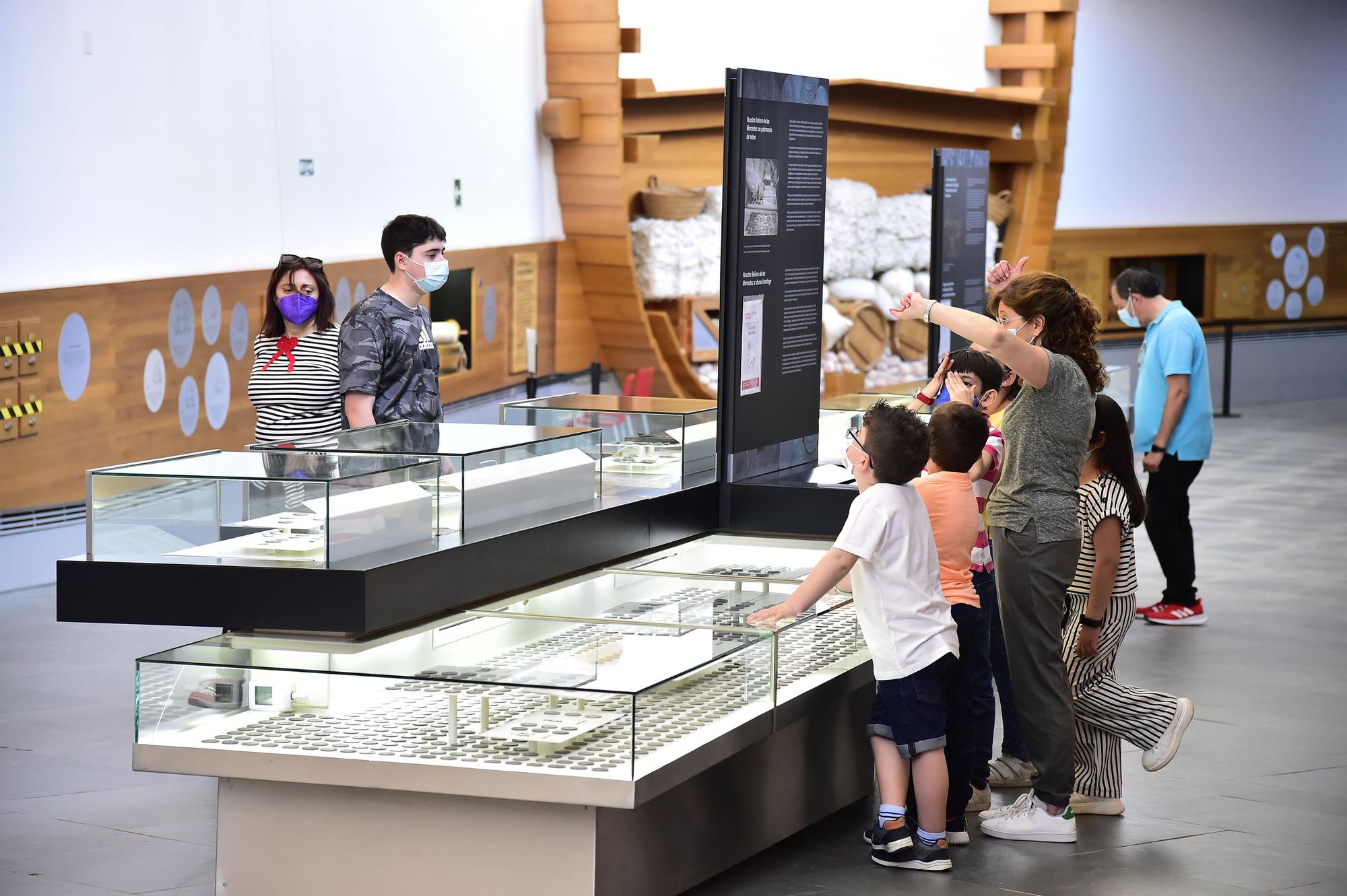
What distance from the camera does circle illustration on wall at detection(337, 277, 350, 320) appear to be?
902 cm

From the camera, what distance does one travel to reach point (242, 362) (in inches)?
330

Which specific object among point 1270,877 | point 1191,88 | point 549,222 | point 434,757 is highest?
point 1191,88

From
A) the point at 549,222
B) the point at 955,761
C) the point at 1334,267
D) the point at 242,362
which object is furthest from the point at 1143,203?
the point at 955,761

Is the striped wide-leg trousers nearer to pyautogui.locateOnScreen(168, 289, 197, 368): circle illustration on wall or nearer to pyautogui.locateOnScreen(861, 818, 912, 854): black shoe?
pyautogui.locateOnScreen(861, 818, 912, 854): black shoe

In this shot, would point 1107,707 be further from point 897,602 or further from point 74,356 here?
point 74,356

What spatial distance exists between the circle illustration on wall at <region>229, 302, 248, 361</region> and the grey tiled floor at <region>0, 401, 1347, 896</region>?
1590 mm

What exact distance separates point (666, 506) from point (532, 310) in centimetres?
688

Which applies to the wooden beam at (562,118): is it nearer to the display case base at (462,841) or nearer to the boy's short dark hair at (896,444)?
the boy's short dark hair at (896,444)

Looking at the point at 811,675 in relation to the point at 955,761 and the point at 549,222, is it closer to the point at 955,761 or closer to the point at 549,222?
the point at 955,761

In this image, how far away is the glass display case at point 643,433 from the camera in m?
4.80

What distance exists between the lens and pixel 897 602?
388cm

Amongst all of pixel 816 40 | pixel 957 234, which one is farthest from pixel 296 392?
pixel 816 40

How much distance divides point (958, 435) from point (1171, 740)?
114 cm

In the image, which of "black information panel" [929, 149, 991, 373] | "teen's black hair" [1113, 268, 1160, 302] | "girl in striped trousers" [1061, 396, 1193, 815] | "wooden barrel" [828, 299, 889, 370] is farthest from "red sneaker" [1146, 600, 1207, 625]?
"wooden barrel" [828, 299, 889, 370]
